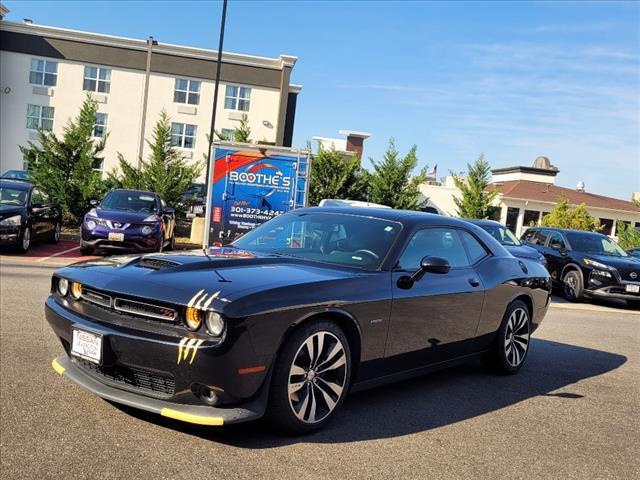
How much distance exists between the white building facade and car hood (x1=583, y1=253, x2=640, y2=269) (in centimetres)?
3041

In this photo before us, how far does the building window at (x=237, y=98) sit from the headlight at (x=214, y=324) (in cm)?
4060

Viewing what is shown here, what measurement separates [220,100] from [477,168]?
19.4m

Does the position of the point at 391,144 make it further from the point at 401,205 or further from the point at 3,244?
the point at 3,244

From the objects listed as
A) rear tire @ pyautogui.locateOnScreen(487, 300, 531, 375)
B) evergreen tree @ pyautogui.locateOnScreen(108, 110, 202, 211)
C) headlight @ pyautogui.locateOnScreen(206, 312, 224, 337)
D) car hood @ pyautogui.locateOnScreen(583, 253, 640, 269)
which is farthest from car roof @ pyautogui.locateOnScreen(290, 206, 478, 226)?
evergreen tree @ pyautogui.locateOnScreen(108, 110, 202, 211)

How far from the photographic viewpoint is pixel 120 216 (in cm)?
1424

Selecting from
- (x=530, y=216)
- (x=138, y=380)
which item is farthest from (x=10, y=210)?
(x=530, y=216)

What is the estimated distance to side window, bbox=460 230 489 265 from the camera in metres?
5.74

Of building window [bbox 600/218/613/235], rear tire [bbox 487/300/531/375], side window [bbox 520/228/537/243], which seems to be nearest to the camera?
rear tire [bbox 487/300/531/375]

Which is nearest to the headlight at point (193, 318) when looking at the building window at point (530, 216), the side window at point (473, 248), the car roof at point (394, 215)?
the car roof at point (394, 215)

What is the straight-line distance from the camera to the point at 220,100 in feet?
139

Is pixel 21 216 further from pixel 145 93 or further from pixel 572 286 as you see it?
pixel 145 93

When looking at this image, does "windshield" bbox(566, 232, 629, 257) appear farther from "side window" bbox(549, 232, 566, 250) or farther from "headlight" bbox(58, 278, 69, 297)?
"headlight" bbox(58, 278, 69, 297)

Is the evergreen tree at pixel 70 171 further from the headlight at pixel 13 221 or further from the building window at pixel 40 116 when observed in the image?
the building window at pixel 40 116

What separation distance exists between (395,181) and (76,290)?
2319 centimetres
